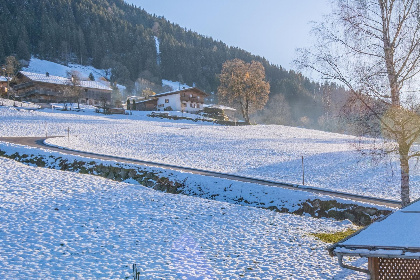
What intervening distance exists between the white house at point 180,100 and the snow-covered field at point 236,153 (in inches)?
1378

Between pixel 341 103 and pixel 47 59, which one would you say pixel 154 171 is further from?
pixel 47 59

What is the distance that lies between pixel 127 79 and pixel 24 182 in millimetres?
145459

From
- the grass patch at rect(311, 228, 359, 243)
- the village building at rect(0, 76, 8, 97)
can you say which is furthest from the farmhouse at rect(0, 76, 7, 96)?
the grass patch at rect(311, 228, 359, 243)

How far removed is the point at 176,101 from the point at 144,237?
74.4m

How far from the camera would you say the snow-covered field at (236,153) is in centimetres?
2306

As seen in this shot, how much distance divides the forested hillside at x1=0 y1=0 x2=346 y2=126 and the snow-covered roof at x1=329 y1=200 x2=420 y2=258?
457 ft

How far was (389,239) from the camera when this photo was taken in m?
5.52

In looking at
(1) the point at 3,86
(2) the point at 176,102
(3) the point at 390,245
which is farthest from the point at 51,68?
(3) the point at 390,245

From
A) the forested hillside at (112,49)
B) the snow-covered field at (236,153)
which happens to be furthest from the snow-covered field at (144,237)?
the forested hillside at (112,49)

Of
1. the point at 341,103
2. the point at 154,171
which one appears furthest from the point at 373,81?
the point at 154,171

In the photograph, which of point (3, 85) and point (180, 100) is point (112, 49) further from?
point (180, 100)

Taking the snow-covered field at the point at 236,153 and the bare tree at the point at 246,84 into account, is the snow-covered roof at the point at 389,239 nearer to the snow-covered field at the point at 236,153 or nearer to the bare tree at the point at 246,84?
the snow-covered field at the point at 236,153

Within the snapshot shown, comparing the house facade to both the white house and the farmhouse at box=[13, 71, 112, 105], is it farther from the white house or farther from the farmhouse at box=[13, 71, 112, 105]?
the farmhouse at box=[13, 71, 112, 105]

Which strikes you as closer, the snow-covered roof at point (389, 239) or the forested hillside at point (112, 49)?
the snow-covered roof at point (389, 239)
